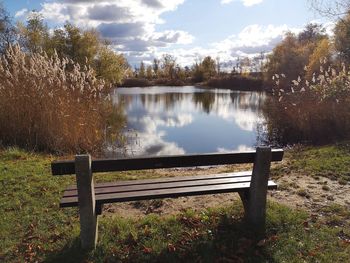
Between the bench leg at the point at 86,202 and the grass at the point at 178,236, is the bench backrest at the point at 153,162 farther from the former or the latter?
the grass at the point at 178,236

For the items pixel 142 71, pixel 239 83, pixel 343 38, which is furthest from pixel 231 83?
pixel 142 71

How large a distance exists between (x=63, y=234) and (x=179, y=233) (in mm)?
1196

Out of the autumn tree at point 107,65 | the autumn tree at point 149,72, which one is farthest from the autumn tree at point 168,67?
the autumn tree at point 107,65

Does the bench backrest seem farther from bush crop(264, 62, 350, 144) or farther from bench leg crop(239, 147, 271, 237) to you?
bush crop(264, 62, 350, 144)

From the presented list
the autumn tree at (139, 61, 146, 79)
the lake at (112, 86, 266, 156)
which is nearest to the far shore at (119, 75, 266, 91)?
the autumn tree at (139, 61, 146, 79)

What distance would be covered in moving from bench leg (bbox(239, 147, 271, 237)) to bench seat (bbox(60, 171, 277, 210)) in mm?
117

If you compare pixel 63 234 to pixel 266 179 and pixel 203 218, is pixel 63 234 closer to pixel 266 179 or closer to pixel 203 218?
pixel 203 218

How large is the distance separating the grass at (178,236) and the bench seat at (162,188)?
43cm

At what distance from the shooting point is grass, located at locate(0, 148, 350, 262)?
3078 mm

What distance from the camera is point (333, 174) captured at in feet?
18.7

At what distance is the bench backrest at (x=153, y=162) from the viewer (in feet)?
9.62

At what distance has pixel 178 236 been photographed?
339cm

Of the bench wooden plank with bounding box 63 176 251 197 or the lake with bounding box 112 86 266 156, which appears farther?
the lake with bounding box 112 86 266 156

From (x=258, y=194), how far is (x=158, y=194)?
3.43 feet
